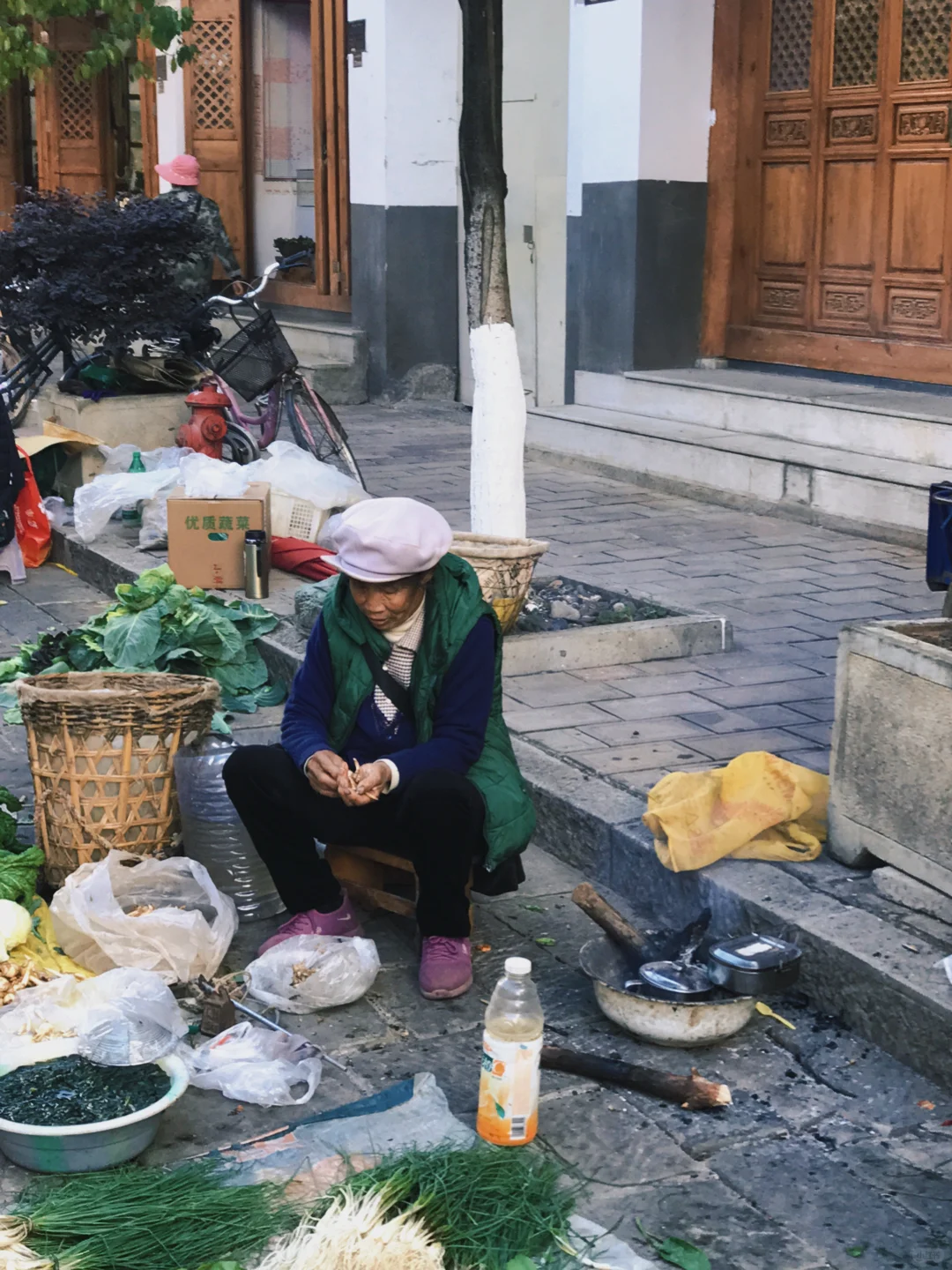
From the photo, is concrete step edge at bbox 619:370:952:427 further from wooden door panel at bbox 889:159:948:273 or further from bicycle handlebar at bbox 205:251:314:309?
bicycle handlebar at bbox 205:251:314:309

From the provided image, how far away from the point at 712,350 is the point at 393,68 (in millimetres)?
3844

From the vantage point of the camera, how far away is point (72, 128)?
17453 millimetres

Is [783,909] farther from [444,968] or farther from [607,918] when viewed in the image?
[444,968]

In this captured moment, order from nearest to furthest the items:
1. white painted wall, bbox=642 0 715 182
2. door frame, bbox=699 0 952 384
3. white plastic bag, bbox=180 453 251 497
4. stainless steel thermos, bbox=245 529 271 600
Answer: stainless steel thermos, bbox=245 529 271 600
white plastic bag, bbox=180 453 251 497
door frame, bbox=699 0 952 384
white painted wall, bbox=642 0 715 182

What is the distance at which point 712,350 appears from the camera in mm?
10320

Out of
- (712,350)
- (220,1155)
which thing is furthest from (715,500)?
(220,1155)

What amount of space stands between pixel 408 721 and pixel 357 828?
0.97 feet

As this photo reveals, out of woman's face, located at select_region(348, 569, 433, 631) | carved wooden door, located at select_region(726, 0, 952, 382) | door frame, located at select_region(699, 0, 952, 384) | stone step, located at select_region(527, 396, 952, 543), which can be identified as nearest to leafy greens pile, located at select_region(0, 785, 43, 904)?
woman's face, located at select_region(348, 569, 433, 631)

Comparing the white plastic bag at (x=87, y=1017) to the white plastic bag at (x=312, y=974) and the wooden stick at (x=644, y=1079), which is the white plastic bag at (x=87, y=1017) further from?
the wooden stick at (x=644, y=1079)

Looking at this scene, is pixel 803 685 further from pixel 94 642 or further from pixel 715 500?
pixel 715 500

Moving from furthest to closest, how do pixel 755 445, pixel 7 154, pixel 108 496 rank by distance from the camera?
pixel 7 154 < pixel 755 445 < pixel 108 496

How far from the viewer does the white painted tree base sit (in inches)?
241

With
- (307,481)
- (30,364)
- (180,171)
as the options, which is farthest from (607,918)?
(180,171)

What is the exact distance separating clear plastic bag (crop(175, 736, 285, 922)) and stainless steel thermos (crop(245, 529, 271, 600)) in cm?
258
